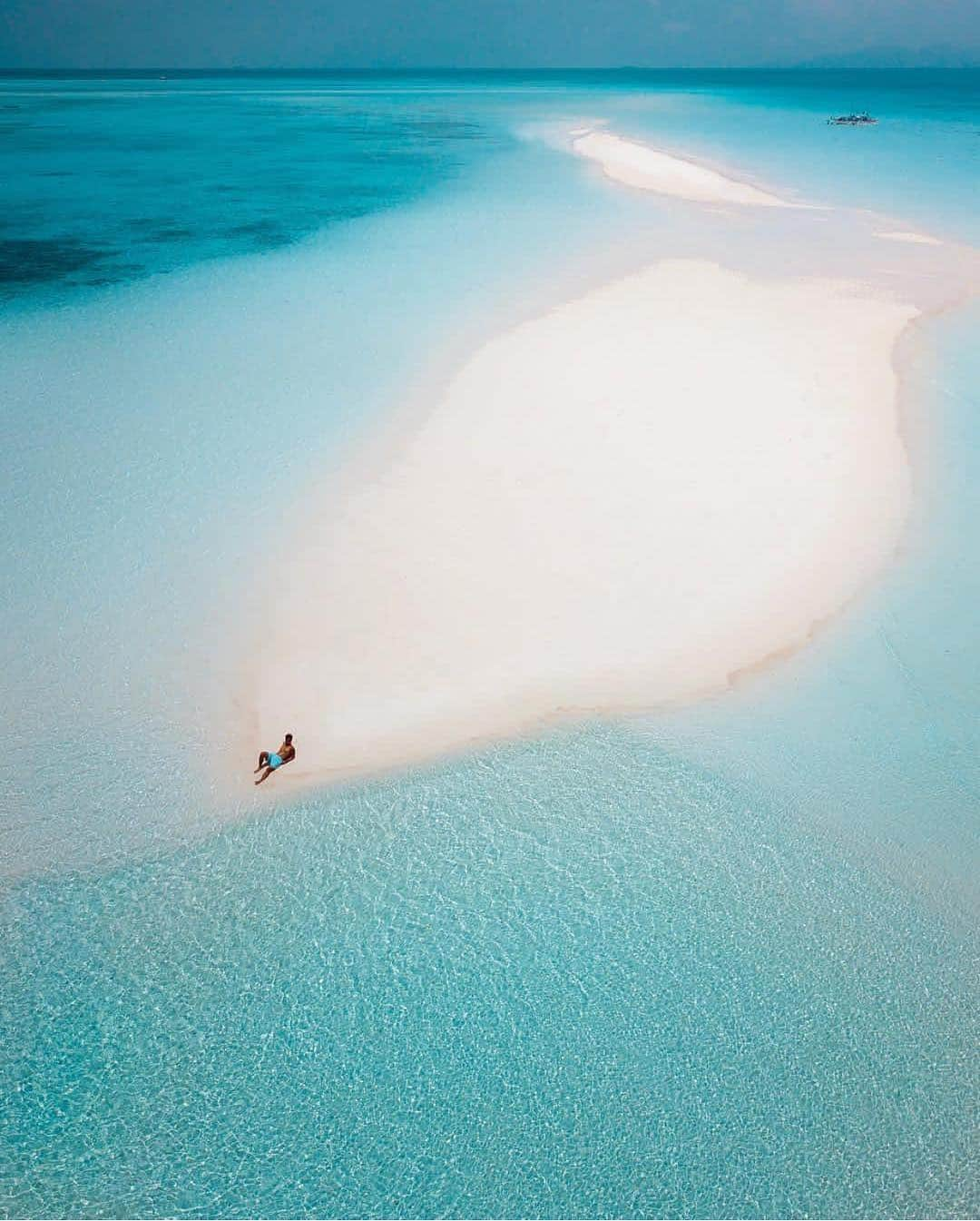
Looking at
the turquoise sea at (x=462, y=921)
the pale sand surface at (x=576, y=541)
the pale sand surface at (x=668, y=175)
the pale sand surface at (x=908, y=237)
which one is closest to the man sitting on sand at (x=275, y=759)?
the pale sand surface at (x=576, y=541)

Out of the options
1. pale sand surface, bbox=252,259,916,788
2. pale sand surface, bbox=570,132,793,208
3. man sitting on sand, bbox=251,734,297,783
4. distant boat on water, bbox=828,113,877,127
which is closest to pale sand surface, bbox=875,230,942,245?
pale sand surface, bbox=570,132,793,208

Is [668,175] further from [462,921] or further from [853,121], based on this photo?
[462,921]

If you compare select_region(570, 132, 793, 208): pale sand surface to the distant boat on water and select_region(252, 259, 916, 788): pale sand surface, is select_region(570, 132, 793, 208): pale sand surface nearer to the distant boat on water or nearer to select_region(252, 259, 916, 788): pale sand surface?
select_region(252, 259, 916, 788): pale sand surface

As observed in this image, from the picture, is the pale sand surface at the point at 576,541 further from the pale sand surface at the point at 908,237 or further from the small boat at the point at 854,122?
the small boat at the point at 854,122

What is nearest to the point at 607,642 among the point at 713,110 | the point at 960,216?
the point at 960,216

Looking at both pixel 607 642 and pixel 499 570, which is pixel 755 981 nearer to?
pixel 607 642
